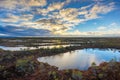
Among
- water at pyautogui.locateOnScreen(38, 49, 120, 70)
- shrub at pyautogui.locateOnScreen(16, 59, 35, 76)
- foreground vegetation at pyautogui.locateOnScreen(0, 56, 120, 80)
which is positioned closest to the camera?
foreground vegetation at pyautogui.locateOnScreen(0, 56, 120, 80)

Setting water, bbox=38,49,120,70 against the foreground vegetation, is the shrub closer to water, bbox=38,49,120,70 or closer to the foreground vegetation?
the foreground vegetation

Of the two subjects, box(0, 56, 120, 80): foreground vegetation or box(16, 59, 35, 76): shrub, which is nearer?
box(0, 56, 120, 80): foreground vegetation

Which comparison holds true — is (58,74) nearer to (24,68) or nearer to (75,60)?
(24,68)

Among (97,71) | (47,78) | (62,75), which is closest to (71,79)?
(62,75)

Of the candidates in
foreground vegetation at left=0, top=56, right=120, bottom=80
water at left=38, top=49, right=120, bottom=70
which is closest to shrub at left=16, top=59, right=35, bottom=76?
foreground vegetation at left=0, top=56, right=120, bottom=80

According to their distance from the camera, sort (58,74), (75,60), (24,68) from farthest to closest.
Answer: (75,60), (24,68), (58,74)

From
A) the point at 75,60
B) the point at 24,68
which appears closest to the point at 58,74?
the point at 24,68

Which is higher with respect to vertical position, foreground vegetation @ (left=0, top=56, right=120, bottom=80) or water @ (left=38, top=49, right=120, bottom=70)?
foreground vegetation @ (left=0, top=56, right=120, bottom=80)

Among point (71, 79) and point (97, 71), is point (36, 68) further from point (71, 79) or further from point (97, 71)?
point (97, 71)

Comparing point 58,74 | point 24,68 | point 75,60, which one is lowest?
point 75,60

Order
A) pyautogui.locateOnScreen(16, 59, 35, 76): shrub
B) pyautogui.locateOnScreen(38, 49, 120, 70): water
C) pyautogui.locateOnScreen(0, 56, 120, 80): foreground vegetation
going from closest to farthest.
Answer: pyautogui.locateOnScreen(0, 56, 120, 80): foreground vegetation, pyautogui.locateOnScreen(16, 59, 35, 76): shrub, pyautogui.locateOnScreen(38, 49, 120, 70): water

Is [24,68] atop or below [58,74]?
atop
